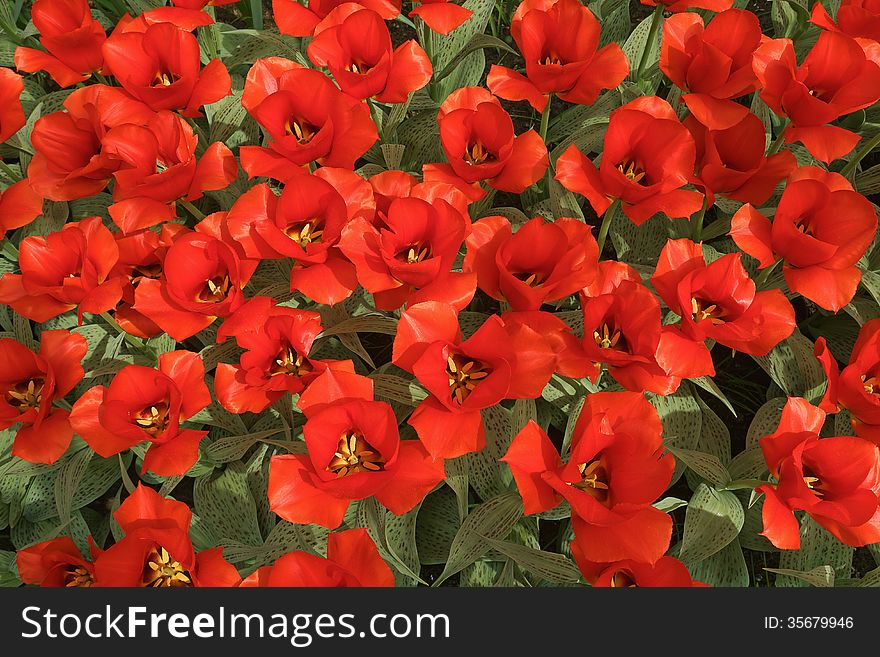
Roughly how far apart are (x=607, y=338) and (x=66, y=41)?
2.94 ft

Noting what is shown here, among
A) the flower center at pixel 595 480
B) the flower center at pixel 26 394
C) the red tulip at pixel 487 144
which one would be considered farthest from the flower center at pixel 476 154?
the flower center at pixel 26 394

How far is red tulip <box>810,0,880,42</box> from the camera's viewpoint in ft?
A: 3.46

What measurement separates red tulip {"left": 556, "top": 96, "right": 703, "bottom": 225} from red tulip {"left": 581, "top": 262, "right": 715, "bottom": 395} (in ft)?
0.43

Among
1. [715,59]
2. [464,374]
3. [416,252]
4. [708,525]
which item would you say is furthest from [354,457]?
[715,59]

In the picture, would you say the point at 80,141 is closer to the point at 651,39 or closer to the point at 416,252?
the point at 416,252

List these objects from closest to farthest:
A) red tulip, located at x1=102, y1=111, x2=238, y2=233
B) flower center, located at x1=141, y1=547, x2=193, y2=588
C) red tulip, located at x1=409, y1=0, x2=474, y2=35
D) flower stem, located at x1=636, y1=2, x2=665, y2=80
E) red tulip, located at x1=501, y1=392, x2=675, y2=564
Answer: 1. red tulip, located at x1=501, y1=392, x2=675, y2=564
2. flower center, located at x1=141, y1=547, x2=193, y2=588
3. red tulip, located at x1=102, y1=111, x2=238, y2=233
4. red tulip, located at x1=409, y1=0, x2=474, y2=35
5. flower stem, located at x1=636, y1=2, x2=665, y2=80

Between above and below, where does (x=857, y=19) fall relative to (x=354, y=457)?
above

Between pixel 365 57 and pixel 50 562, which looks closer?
pixel 50 562

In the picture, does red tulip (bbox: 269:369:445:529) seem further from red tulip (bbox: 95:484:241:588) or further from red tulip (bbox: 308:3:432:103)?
red tulip (bbox: 308:3:432:103)

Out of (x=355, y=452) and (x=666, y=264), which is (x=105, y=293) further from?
(x=666, y=264)

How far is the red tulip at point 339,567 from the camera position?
2.45ft

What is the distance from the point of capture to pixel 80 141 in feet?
3.47

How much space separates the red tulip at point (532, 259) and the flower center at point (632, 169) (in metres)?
0.15

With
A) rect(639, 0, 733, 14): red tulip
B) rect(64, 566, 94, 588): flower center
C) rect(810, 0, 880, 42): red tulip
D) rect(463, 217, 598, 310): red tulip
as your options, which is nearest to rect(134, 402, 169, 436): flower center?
rect(64, 566, 94, 588): flower center
